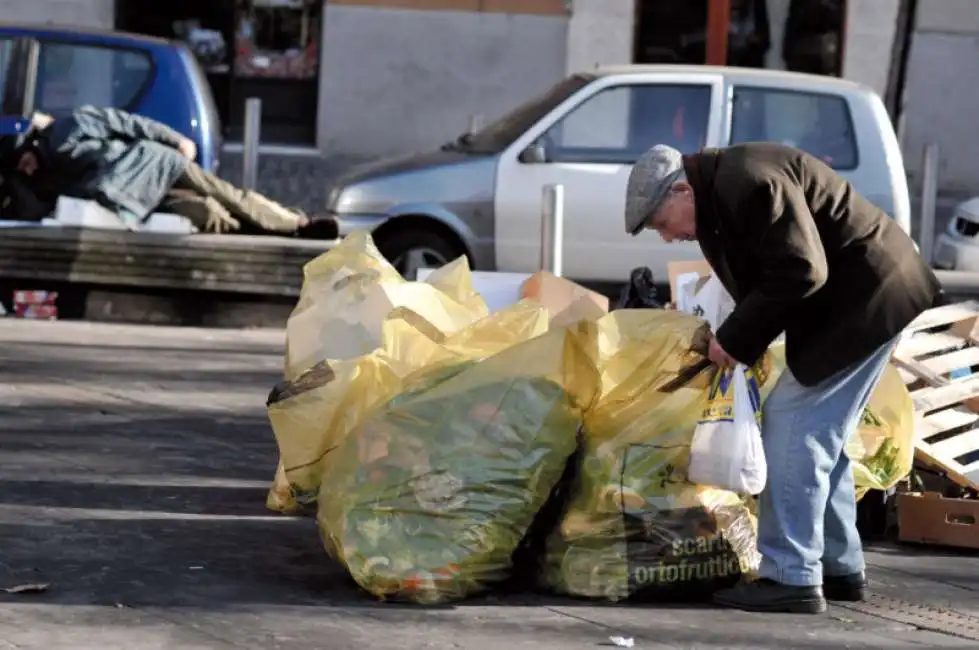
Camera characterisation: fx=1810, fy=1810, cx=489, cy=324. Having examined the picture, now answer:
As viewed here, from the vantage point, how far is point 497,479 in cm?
503

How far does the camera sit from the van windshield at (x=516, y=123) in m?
11.1

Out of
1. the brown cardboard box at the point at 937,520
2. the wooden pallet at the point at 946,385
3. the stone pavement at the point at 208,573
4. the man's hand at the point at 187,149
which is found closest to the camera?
the stone pavement at the point at 208,573

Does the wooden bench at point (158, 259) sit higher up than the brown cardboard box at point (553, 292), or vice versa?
the brown cardboard box at point (553, 292)

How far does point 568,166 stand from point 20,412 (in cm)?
433

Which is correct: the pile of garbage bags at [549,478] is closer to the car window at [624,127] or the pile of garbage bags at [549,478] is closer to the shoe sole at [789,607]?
the shoe sole at [789,607]

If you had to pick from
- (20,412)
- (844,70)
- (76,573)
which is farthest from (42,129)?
(844,70)

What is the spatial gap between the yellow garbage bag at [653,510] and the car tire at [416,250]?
18.9 feet

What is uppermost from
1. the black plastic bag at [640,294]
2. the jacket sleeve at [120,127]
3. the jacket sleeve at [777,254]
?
the jacket sleeve at [777,254]

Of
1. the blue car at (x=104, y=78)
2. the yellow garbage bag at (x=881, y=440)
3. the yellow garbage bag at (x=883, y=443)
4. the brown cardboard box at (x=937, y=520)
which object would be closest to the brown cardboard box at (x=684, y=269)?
the yellow garbage bag at (x=881, y=440)

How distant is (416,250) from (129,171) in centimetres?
183

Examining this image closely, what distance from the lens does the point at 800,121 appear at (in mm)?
11180

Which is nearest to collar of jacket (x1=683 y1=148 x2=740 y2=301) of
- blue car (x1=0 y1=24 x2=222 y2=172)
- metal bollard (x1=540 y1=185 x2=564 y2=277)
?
metal bollard (x1=540 y1=185 x2=564 y2=277)

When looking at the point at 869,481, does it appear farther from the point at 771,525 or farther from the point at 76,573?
the point at 76,573

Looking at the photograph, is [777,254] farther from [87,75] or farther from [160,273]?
[87,75]
